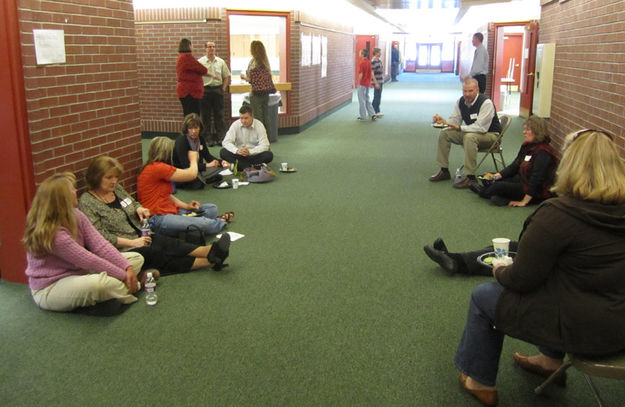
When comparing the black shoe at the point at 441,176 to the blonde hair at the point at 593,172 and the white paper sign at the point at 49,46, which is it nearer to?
the white paper sign at the point at 49,46

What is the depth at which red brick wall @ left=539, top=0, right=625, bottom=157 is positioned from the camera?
5.36 m

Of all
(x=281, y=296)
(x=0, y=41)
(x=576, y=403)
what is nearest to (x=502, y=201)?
(x=281, y=296)

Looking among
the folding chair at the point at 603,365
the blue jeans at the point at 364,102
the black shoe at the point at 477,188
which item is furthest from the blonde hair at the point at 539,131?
the blue jeans at the point at 364,102

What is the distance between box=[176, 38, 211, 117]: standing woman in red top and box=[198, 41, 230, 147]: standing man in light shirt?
38 centimetres

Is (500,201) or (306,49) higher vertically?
(306,49)

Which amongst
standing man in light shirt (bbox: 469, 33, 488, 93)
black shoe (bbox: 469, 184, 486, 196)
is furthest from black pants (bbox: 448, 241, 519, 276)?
standing man in light shirt (bbox: 469, 33, 488, 93)

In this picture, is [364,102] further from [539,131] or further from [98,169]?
[98,169]

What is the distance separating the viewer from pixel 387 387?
291 cm

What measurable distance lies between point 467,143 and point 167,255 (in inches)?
172

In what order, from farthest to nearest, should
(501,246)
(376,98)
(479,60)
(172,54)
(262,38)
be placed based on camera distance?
(376,98)
(479,60)
(262,38)
(172,54)
(501,246)

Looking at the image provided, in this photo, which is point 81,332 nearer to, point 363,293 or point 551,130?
point 363,293

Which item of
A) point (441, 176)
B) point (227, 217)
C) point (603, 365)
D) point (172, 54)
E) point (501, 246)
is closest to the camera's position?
point (603, 365)

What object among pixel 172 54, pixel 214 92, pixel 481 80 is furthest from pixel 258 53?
pixel 481 80

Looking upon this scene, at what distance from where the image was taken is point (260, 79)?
9266 mm
